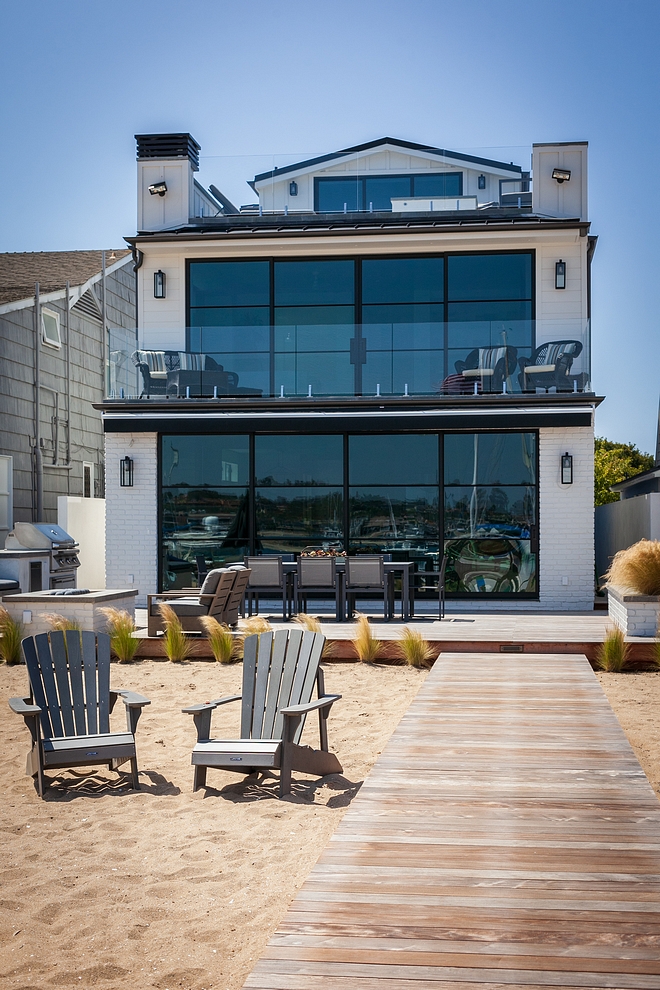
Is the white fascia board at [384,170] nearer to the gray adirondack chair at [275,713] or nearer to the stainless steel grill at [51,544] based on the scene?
the stainless steel grill at [51,544]

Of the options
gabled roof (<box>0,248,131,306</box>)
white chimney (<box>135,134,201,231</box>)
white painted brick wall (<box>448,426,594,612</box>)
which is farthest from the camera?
gabled roof (<box>0,248,131,306</box>)

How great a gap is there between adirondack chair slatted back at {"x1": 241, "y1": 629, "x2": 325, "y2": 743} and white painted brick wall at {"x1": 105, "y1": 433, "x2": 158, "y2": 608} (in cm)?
946

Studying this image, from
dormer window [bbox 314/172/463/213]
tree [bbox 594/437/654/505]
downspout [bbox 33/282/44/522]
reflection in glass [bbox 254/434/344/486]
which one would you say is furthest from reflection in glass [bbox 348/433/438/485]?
tree [bbox 594/437/654/505]

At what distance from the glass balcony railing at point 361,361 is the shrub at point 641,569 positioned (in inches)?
183

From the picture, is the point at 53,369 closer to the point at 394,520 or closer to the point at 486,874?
the point at 394,520

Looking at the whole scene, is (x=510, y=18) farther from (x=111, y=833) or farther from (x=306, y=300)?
(x=111, y=833)

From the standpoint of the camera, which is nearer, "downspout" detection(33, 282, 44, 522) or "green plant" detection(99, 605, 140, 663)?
"green plant" detection(99, 605, 140, 663)

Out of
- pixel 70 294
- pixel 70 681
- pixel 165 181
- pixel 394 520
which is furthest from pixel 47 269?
pixel 70 681

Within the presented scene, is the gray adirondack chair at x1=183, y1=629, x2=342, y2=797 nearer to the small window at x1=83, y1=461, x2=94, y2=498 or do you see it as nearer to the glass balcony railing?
the glass balcony railing

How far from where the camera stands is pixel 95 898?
4035 millimetres

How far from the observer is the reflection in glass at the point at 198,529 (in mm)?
15477

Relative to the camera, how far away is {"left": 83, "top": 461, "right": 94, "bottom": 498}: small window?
20.8 meters

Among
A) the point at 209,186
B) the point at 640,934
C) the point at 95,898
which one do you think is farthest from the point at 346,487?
the point at 640,934

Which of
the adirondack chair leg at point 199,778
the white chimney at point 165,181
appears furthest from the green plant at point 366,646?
the white chimney at point 165,181
